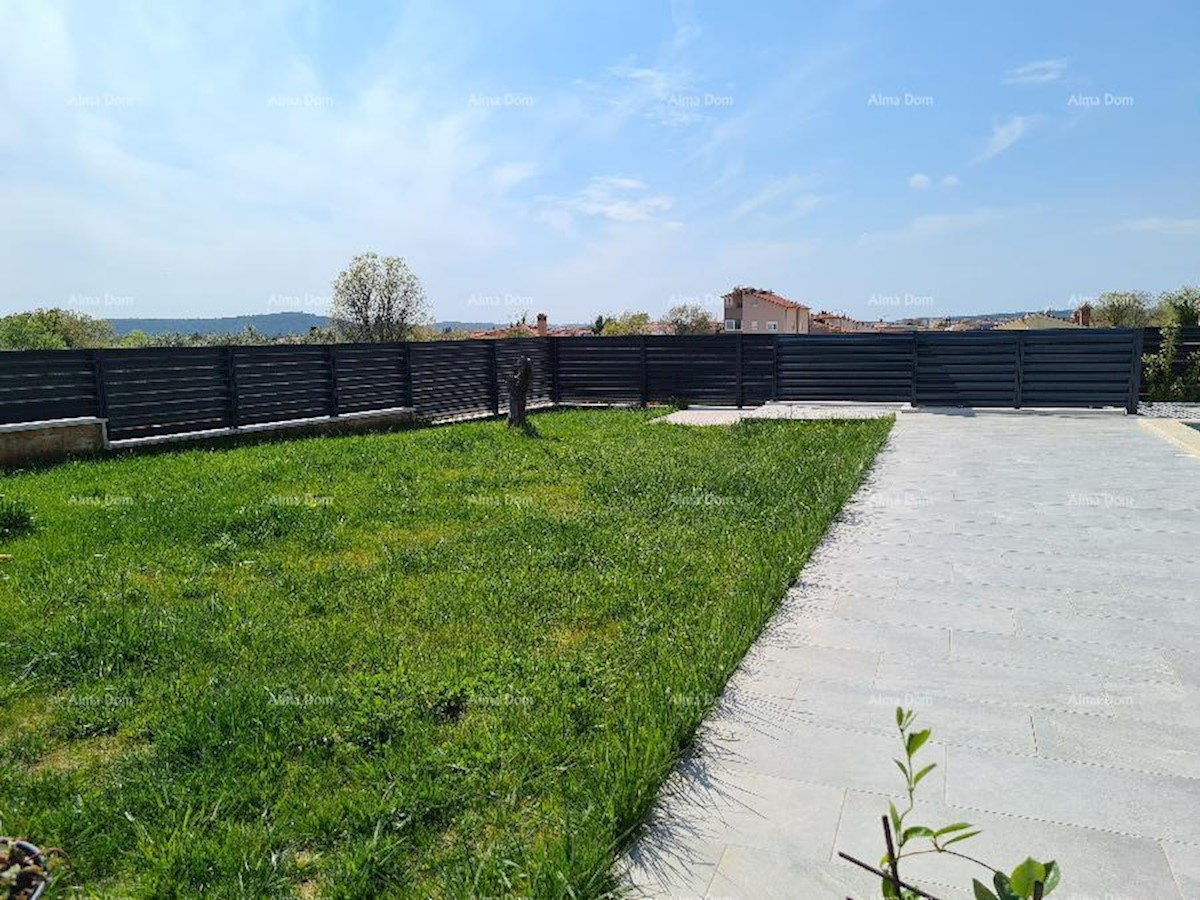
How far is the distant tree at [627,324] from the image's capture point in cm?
5066

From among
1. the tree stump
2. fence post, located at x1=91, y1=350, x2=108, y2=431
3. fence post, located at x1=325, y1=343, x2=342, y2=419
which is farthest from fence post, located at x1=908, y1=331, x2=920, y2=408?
fence post, located at x1=91, y1=350, x2=108, y2=431

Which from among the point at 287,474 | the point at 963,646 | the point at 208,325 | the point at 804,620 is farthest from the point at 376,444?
the point at 208,325

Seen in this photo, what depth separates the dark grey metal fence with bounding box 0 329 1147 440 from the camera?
1045 cm

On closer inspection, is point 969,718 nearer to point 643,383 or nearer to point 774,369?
point 774,369

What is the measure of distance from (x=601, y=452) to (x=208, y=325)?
109348 mm

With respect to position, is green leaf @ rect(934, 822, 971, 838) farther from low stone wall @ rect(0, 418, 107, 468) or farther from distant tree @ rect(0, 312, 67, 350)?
distant tree @ rect(0, 312, 67, 350)

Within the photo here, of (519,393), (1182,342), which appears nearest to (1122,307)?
(1182,342)

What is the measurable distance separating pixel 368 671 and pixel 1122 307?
66.6 metres

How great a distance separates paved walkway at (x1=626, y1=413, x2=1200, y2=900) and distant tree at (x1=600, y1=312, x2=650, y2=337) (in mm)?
43518

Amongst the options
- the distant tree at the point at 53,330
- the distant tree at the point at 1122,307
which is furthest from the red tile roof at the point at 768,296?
the distant tree at the point at 53,330

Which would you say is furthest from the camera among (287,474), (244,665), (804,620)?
(287,474)

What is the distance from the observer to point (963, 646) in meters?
3.89

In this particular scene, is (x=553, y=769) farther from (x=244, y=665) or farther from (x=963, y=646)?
(x=963, y=646)

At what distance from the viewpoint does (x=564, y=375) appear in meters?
18.0
